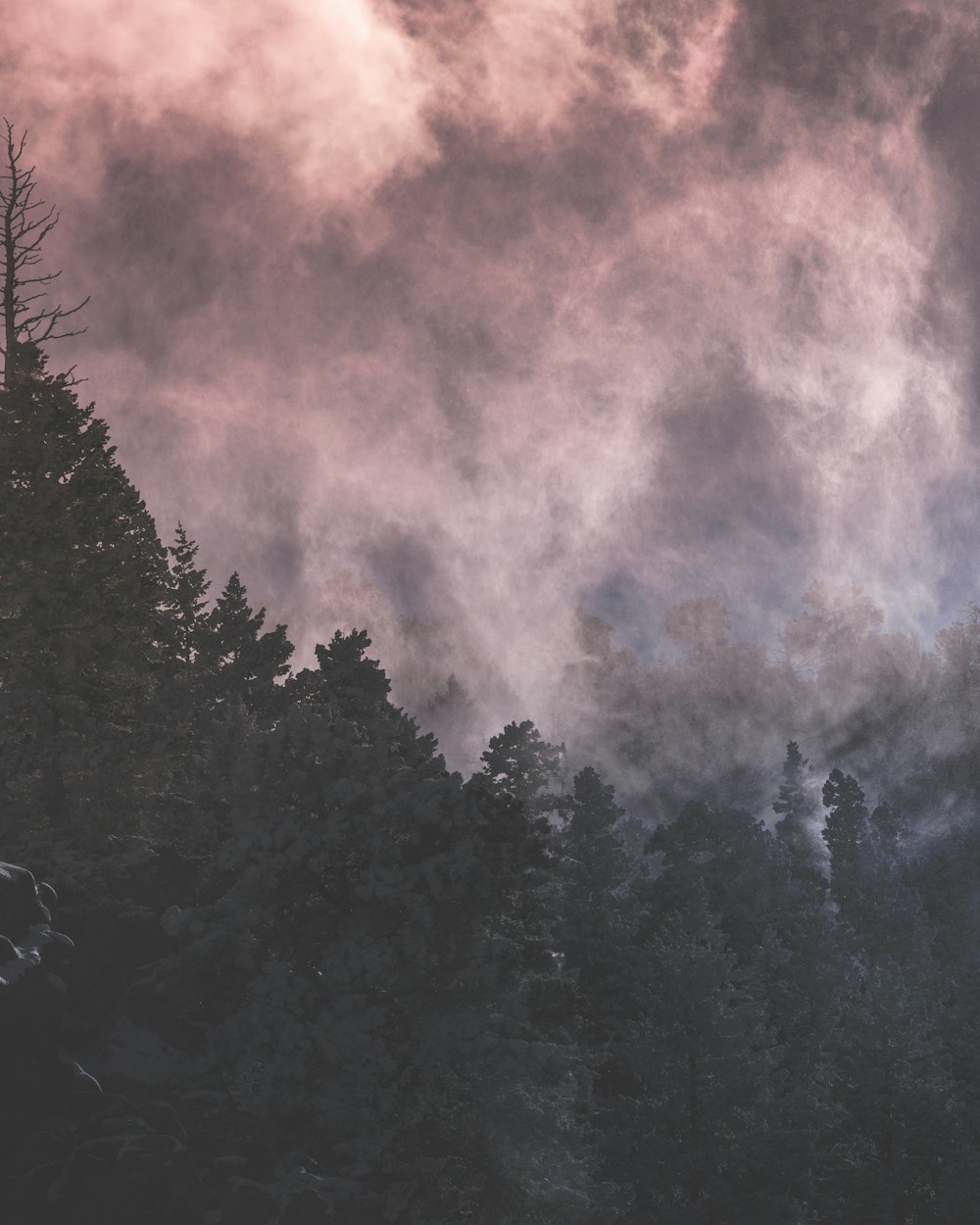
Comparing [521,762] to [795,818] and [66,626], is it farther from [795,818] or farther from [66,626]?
[795,818]

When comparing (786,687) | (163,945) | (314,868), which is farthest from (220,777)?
(786,687)

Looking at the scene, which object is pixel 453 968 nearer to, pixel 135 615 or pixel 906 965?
pixel 135 615

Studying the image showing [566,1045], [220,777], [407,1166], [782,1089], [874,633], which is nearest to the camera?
[407,1166]

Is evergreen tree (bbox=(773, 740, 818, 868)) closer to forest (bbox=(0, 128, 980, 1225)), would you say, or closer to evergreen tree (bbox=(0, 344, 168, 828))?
forest (bbox=(0, 128, 980, 1225))

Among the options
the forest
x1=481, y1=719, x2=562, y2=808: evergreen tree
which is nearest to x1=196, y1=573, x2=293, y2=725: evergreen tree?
the forest

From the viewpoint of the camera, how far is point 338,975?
942 inches

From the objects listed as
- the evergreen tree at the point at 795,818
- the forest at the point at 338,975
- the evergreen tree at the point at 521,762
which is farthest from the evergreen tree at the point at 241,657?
the evergreen tree at the point at 795,818

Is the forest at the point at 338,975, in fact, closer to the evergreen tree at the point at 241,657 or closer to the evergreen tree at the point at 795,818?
the evergreen tree at the point at 241,657

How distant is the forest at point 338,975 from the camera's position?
2369 centimetres

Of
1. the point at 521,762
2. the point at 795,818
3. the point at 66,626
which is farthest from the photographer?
the point at 795,818

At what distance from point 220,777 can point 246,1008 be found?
10179mm

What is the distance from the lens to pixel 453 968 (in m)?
25.0

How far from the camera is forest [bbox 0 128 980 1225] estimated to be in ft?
77.7

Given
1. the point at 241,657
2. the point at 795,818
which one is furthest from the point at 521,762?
the point at 795,818
